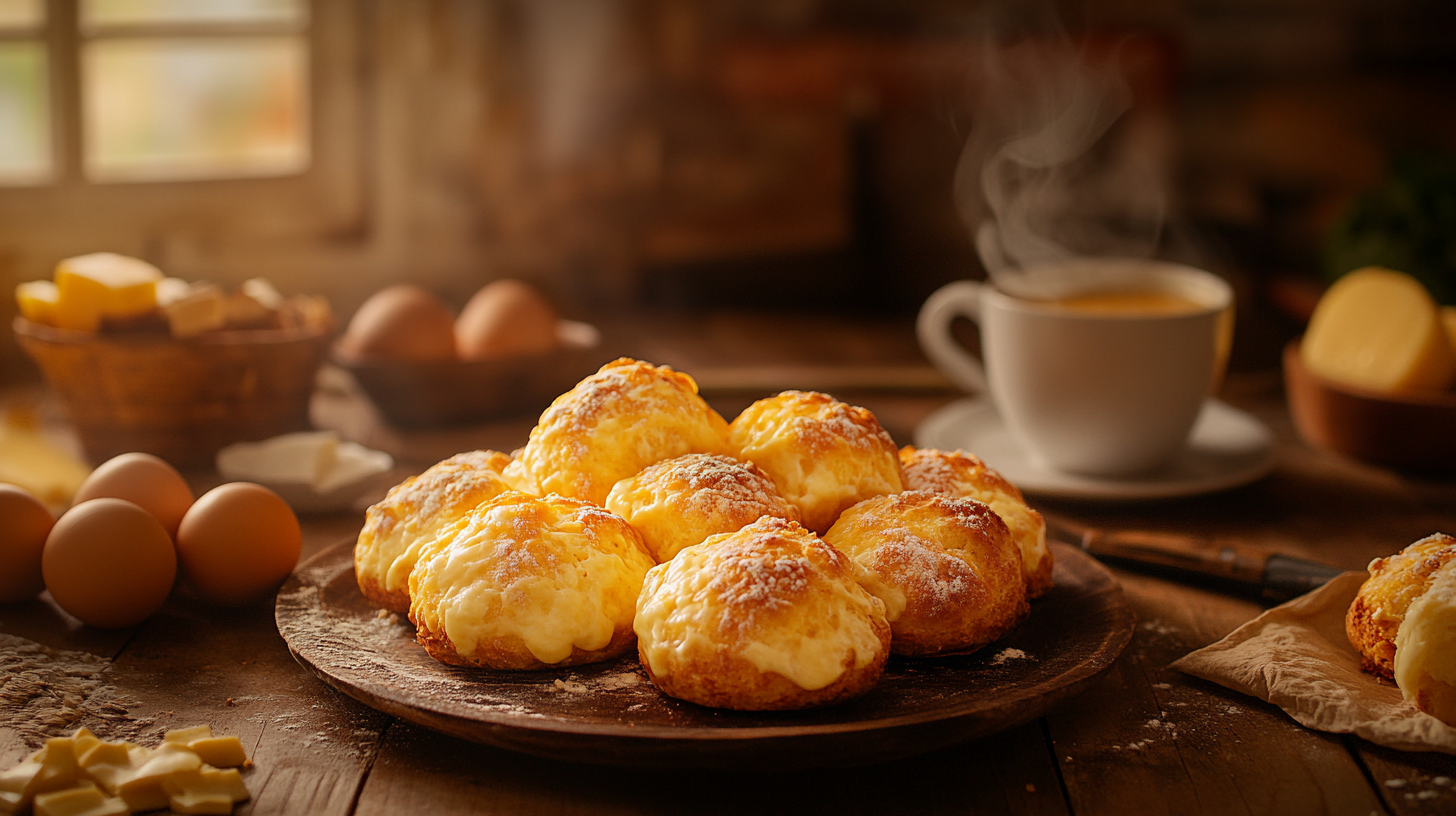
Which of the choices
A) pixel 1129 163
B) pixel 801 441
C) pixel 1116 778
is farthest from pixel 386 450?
pixel 1129 163

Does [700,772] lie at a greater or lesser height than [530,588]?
lesser

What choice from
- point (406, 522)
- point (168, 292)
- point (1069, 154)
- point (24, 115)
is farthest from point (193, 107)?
point (1069, 154)

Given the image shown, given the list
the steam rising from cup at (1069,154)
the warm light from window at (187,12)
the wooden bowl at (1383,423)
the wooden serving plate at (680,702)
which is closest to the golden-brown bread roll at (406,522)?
the wooden serving plate at (680,702)

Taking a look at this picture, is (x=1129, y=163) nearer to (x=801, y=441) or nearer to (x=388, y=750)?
(x=801, y=441)

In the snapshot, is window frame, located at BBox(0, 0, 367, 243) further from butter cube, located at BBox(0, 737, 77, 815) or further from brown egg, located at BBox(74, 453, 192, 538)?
butter cube, located at BBox(0, 737, 77, 815)

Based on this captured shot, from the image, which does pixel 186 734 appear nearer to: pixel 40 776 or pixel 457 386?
pixel 40 776

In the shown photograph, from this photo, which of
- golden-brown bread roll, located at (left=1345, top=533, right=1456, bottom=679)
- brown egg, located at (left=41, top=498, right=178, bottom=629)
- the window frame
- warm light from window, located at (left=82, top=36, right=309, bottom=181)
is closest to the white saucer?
golden-brown bread roll, located at (left=1345, top=533, right=1456, bottom=679)
